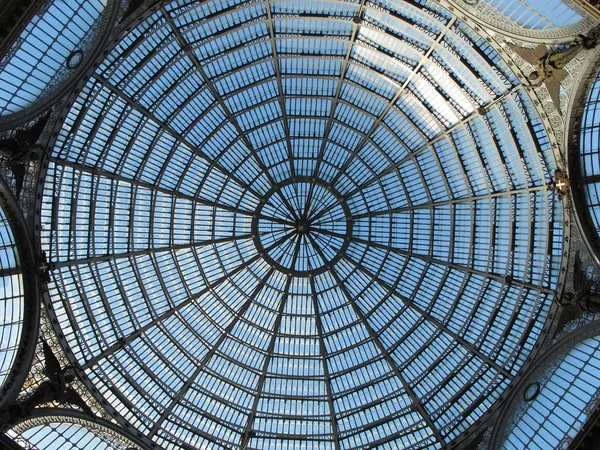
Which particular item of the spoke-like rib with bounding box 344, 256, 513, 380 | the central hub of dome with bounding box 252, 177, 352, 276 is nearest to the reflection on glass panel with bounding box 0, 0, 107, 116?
the central hub of dome with bounding box 252, 177, 352, 276

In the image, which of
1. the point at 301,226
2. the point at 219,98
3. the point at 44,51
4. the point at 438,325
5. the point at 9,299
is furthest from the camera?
the point at 301,226

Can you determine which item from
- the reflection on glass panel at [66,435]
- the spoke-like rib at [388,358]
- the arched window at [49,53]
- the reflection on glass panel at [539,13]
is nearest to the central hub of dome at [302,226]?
the spoke-like rib at [388,358]

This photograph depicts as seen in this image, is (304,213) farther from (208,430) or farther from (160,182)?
(208,430)

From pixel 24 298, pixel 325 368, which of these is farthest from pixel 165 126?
pixel 325 368

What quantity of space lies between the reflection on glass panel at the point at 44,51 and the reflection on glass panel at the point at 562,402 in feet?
91.9

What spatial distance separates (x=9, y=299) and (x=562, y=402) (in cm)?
2738

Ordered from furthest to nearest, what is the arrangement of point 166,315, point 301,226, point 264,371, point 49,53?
1. point 301,226
2. point 264,371
3. point 166,315
4. point 49,53

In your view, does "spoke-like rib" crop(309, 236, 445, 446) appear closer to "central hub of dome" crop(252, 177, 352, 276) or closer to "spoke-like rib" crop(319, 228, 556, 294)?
"central hub of dome" crop(252, 177, 352, 276)

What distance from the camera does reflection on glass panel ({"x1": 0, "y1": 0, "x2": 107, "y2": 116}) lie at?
851 inches

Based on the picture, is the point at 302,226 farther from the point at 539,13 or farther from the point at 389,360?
the point at 539,13

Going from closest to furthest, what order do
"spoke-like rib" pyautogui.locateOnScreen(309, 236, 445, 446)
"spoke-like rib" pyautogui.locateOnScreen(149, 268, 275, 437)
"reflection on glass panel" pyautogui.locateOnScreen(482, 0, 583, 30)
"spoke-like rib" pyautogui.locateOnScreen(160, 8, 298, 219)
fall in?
"reflection on glass panel" pyautogui.locateOnScreen(482, 0, 583, 30) < "spoke-like rib" pyautogui.locateOnScreen(160, 8, 298, 219) < "spoke-like rib" pyautogui.locateOnScreen(149, 268, 275, 437) < "spoke-like rib" pyautogui.locateOnScreen(309, 236, 445, 446)

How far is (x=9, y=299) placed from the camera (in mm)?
24797

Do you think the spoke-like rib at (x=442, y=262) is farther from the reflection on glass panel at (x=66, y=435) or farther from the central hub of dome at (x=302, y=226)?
the reflection on glass panel at (x=66, y=435)

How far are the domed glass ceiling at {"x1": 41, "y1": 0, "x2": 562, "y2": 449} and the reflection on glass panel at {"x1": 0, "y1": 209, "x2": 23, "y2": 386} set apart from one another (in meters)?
3.17
